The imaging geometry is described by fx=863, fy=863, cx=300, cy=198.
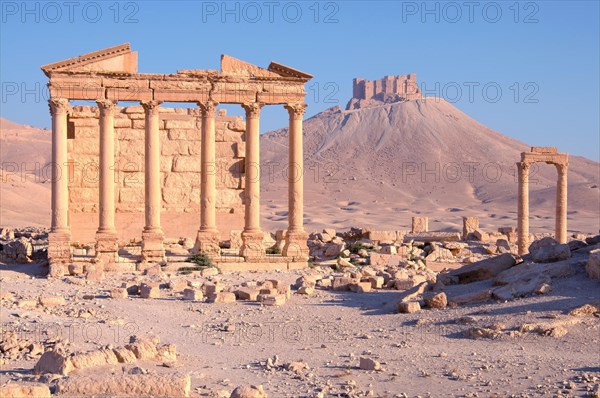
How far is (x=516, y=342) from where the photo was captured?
49.6 feet

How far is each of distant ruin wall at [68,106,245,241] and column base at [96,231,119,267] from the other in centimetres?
495

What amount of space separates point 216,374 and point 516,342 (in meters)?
5.47

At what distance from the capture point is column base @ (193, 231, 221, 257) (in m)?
28.9

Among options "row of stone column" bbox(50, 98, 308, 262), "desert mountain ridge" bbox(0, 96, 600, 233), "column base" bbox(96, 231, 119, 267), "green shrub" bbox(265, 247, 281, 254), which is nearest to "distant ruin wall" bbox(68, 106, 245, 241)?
"green shrub" bbox(265, 247, 281, 254)

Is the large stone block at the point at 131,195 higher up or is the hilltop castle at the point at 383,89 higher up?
the hilltop castle at the point at 383,89

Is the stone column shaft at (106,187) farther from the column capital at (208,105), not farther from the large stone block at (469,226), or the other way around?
the large stone block at (469,226)

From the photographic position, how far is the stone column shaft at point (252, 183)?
2894 centimetres

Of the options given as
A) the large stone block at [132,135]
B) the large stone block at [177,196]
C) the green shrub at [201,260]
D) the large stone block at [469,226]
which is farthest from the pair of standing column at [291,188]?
the large stone block at [469,226]

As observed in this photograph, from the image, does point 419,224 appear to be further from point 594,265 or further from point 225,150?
point 594,265

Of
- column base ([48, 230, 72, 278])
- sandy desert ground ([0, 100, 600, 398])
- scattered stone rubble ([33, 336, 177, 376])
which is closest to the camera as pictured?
scattered stone rubble ([33, 336, 177, 376])

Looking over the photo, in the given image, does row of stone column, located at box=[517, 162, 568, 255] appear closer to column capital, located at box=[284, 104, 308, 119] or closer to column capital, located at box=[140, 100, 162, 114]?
column capital, located at box=[284, 104, 308, 119]

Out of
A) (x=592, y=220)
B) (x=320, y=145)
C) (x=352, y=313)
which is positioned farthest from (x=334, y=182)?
(x=352, y=313)

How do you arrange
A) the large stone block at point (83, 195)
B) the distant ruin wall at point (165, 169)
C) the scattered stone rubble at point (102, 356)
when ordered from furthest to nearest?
1. the distant ruin wall at point (165, 169)
2. the large stone block at point (83, 195)
3. the scattered stone rubble at point (102, 356)

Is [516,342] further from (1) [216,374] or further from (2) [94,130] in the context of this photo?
(2) [94,130]
